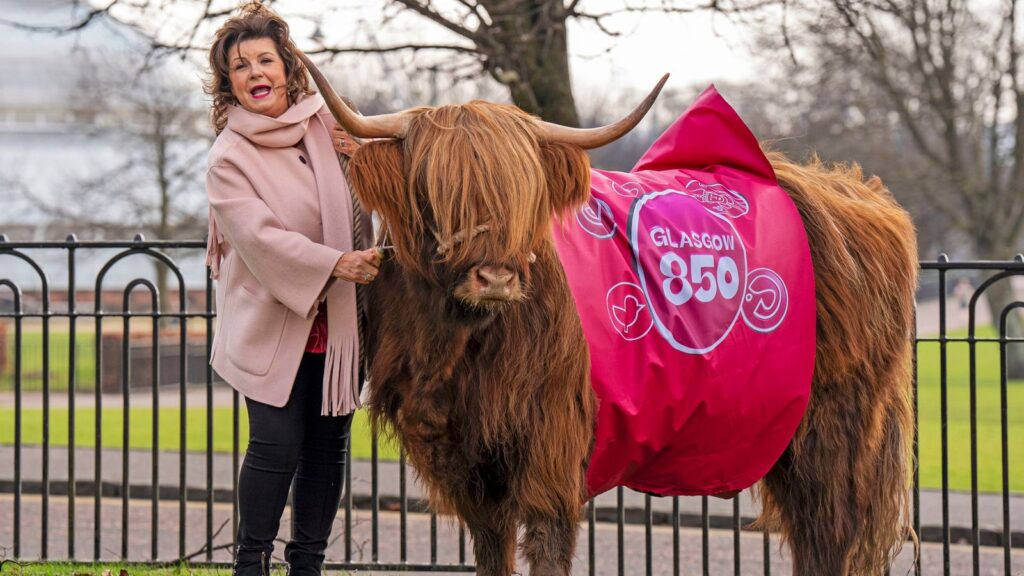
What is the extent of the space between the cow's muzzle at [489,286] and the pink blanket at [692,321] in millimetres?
576

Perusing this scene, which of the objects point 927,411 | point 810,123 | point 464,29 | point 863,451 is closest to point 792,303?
point 863,451

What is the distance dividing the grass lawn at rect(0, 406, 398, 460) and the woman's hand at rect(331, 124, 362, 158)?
22.9 feet

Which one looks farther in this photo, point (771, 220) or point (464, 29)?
point (464, 29)

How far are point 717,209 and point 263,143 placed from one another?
1.70 meters

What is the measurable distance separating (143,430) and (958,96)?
1668cm

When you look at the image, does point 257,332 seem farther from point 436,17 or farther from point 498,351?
point 436,17

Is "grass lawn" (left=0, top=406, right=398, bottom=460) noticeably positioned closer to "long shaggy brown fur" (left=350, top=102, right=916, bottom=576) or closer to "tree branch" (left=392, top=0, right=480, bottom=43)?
"tree branch" (left=392, top=0, right=480, bottom=43)

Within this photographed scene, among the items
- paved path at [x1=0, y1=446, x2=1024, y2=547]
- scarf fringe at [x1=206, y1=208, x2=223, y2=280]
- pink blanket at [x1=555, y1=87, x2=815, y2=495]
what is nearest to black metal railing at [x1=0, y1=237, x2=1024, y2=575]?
paved path at [x1=0, y1=446, x2=1024, y2=547]

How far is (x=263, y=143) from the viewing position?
3623 millimetres

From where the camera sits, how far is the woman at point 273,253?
11.5ft

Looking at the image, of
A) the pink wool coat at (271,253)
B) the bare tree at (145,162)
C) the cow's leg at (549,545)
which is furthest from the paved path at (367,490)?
the bare tree at (145,162)

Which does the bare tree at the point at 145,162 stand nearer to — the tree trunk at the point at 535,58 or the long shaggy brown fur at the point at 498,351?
the tree trunk at the point at 535,58

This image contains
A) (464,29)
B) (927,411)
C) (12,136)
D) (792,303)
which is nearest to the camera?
(792,303)

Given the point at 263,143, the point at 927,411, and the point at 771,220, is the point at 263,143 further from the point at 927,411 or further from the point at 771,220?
the point at 927,411
